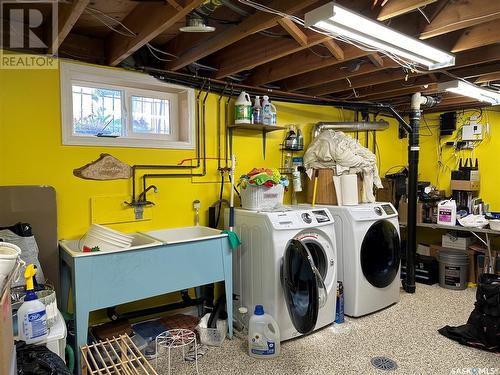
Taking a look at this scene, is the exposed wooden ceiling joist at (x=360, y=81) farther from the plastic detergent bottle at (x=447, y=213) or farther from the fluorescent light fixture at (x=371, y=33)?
the plastic detergent bottle at (x=447, y=213)

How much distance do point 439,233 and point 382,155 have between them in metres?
1.31

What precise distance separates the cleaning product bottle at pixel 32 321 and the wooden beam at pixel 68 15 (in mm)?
1389

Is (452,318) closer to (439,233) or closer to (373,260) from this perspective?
(373,260)

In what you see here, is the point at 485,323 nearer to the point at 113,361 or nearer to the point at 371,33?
the point at 371,33

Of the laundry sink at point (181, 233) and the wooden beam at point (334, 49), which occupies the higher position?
the wooden beam at point (334, 49)

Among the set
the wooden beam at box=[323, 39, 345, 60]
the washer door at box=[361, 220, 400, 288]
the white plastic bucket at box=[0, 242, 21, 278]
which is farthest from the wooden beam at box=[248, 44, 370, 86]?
the white plastic bucket at box=[0, 242, 21, 278]

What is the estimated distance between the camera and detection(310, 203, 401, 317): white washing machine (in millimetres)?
3064

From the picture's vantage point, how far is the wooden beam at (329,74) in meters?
2.76

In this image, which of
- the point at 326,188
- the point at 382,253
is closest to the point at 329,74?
the point at 326,188

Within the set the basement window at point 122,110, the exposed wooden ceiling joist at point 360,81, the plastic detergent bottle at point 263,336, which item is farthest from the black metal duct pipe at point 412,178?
the basement window at point 122,110

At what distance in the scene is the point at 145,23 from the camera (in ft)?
6.61

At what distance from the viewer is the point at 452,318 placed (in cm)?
308

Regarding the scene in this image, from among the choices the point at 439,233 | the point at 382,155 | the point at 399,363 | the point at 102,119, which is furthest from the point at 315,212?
the point at 439,233

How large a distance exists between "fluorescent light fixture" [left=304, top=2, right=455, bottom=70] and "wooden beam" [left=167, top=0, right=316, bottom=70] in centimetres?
9
